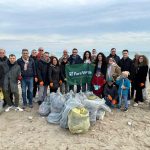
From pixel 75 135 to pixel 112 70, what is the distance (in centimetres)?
271

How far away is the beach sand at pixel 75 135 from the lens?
6551 mm

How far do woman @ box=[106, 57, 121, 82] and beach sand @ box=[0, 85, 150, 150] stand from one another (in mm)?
1120

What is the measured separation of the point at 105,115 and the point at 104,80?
3.98 feet

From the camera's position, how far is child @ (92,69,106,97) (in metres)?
8.92

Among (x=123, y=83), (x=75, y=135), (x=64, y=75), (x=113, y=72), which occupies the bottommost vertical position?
(x=75, y=135)

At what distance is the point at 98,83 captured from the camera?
29.4ft

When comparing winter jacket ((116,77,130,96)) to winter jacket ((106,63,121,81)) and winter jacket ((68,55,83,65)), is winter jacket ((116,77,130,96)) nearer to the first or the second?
winter jacket ((106,63,121,81))

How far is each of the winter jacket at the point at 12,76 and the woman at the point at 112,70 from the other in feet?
9.33

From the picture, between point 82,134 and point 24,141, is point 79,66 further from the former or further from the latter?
point 24,141

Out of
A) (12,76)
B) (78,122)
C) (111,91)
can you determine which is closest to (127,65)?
(111,91)

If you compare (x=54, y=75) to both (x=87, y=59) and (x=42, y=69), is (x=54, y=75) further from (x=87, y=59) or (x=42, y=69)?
(x=87, y=59)

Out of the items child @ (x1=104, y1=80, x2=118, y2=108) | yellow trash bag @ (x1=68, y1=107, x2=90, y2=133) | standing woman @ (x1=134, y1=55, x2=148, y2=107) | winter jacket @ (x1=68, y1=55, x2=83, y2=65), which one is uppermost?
winter jacket @ (x1=68, y1=55, x2=83, y2=65)

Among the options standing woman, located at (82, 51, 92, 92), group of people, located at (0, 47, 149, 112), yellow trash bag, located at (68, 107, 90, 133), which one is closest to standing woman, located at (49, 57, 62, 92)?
group of people, located at (0, 47, 149, 112)

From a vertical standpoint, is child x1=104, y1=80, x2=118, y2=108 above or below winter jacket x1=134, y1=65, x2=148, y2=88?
below
